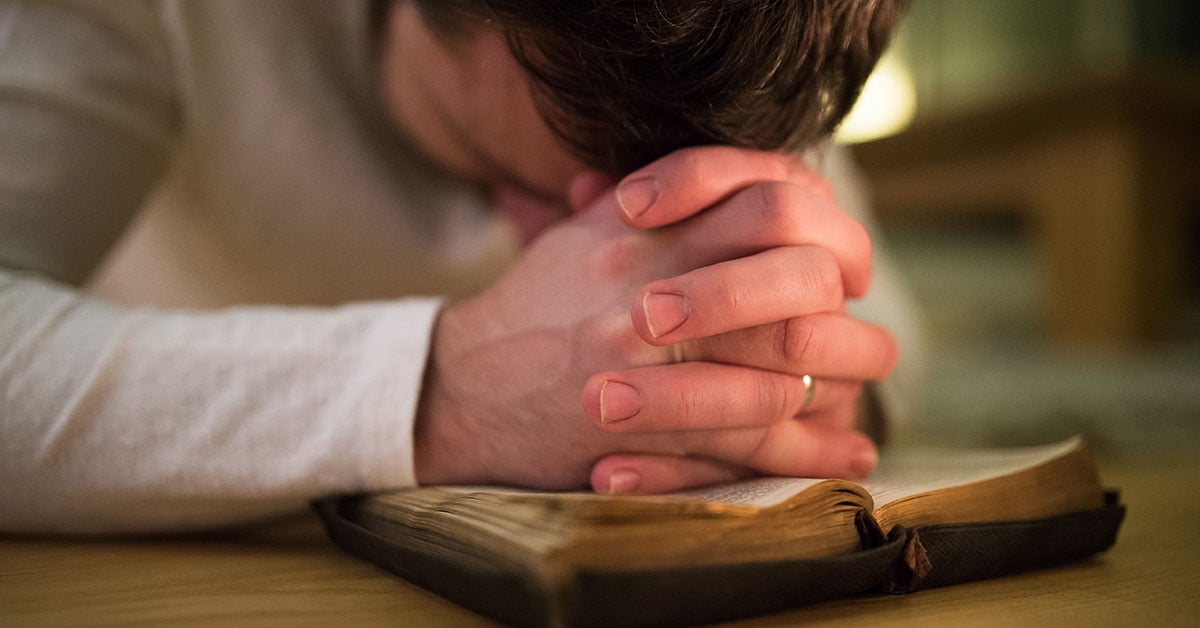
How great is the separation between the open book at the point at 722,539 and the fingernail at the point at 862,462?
20 millimetres

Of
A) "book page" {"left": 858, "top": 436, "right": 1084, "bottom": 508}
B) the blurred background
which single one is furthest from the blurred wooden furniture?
"book page" {"left": 858, "top": 436, "right": 1084, "bottom": 508}

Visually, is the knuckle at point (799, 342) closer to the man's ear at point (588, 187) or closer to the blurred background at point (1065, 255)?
the man's ear at point (588, 187)

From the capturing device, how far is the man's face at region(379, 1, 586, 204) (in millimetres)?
530

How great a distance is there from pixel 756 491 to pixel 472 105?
0.34m

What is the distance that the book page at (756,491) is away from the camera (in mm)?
334

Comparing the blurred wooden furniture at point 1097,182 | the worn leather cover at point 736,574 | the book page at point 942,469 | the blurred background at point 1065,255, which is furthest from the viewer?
the blurred wooden furniture at point 1097,182

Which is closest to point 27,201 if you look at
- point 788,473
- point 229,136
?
point 229,136

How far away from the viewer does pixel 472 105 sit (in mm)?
595

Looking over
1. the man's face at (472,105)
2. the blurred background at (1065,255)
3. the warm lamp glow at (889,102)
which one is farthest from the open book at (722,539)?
the warm lamp glow at (889,102)

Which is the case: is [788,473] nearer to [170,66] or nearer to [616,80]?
[616,80]

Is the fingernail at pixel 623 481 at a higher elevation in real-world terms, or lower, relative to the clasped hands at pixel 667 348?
lower

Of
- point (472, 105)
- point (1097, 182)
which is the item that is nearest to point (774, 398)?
point (472, 105)

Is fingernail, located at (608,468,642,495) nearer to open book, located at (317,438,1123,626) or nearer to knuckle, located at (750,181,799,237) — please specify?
open book, located at (317,438,1123,626)

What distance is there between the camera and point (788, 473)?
→ 1.52 feet
